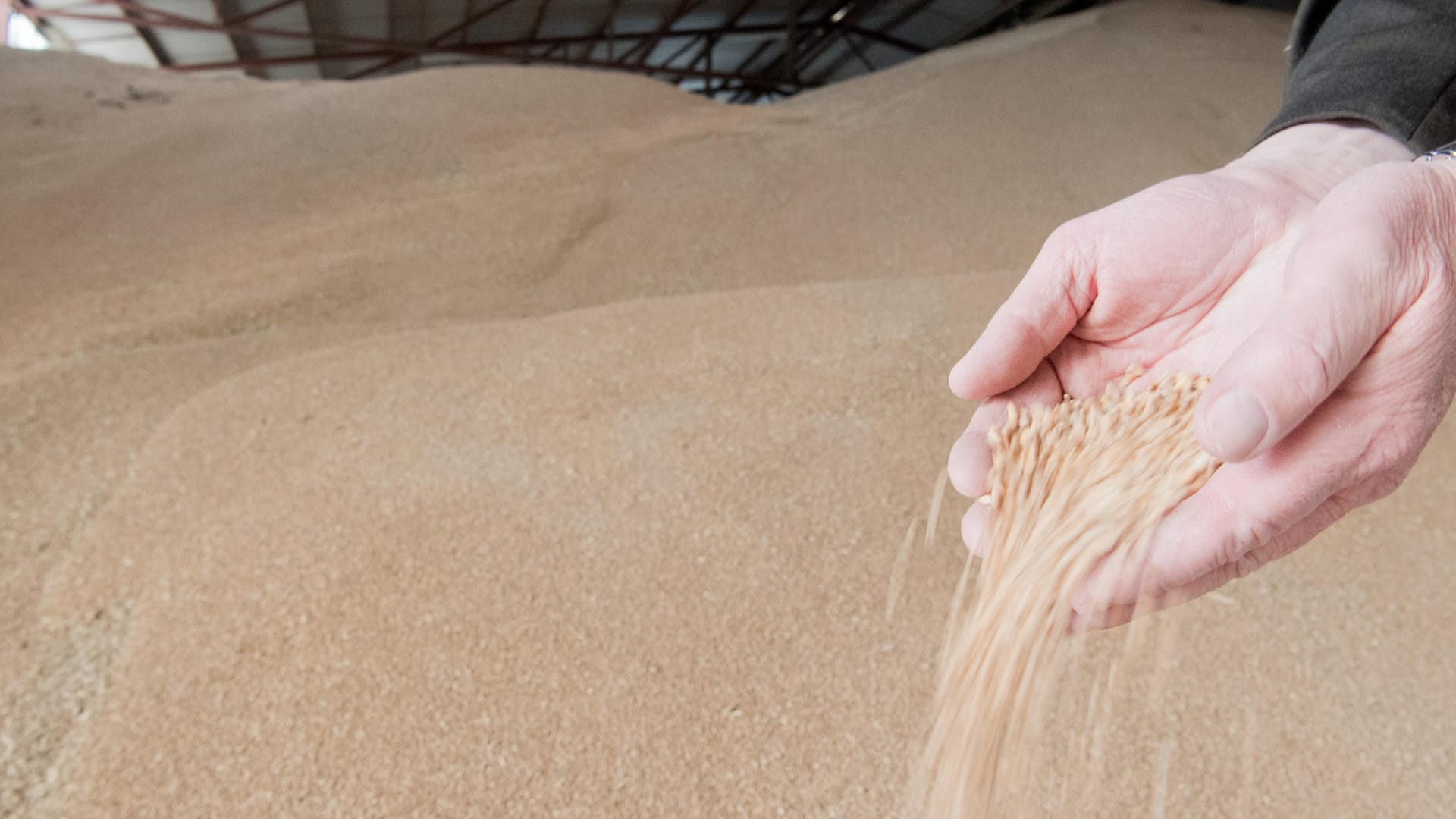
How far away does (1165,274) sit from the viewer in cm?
115

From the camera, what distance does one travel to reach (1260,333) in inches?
32.9

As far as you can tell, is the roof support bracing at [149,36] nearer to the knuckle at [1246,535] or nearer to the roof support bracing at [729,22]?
the roof support bracing at [729,22]

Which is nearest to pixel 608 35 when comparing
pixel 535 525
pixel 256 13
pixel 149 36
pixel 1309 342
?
pixel 256 13

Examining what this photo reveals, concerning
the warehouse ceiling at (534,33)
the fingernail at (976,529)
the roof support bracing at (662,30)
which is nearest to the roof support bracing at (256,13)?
the warehouse ceiling at (534,33)

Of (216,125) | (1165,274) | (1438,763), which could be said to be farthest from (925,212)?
(216,125)

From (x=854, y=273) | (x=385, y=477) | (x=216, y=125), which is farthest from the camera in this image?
(x=216, y=125)

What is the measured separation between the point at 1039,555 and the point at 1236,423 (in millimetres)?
258

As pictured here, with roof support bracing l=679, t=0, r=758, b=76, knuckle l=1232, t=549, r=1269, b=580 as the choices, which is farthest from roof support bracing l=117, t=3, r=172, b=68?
knuckle l=1232, t=549, r=1269, b=580

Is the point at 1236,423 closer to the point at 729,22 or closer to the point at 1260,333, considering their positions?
the point at 1260,333

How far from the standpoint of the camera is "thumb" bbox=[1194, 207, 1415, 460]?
31.3 inches

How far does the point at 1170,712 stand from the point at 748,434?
763 mm

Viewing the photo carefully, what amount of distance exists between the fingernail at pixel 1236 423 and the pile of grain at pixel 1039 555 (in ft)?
0.44

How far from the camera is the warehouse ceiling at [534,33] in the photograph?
6.12 meters

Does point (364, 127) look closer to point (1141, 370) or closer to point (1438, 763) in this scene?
point (1141, 370)
